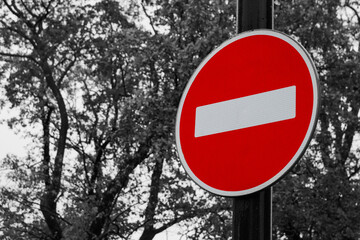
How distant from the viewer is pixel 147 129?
10453 millimetres

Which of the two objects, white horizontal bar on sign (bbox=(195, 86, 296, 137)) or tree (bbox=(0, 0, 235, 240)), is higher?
tree (bbox=(0, 0, 235, 240))

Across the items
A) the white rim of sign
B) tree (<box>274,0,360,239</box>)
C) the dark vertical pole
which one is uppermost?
tree (<box>274,0,360,239</box>)

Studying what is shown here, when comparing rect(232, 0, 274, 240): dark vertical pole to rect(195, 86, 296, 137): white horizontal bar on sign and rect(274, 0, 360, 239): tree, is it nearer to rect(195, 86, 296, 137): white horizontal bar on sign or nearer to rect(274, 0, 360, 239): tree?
rect(195, 86, 296, 137): white horizontal bar on sign

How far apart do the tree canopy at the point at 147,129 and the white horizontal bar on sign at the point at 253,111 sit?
8258mm

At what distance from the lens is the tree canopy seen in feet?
35.0

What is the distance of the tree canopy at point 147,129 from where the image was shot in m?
10.7

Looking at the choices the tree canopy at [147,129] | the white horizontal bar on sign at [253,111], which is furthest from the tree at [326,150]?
→ the white horizontal bar on sign at [253,111]

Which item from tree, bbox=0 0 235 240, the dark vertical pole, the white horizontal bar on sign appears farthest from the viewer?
tree, bbox=0 0 235 240

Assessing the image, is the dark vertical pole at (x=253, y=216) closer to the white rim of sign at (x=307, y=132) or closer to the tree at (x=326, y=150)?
the white rim of sign at (x=307, y=132)

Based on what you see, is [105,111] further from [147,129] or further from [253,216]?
[253,216]

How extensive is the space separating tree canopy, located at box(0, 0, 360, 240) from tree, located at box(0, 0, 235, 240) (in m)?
0.03

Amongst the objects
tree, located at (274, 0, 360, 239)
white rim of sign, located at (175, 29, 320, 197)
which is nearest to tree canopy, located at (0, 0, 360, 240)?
tree, located at (274, 0, 360, 239)

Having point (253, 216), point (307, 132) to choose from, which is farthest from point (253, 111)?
point (253, 216)

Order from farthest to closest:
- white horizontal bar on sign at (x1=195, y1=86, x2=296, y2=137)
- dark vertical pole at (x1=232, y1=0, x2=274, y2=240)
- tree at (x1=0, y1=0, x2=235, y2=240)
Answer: tree at (x1=0, y1=0, x2=235, y2=240) → white horizontal bar on sign at (x1=195, y1=86, x2=296, y2=137) → dark vertical pole at (x1=232, y1=0, x2=274, y2=240)
